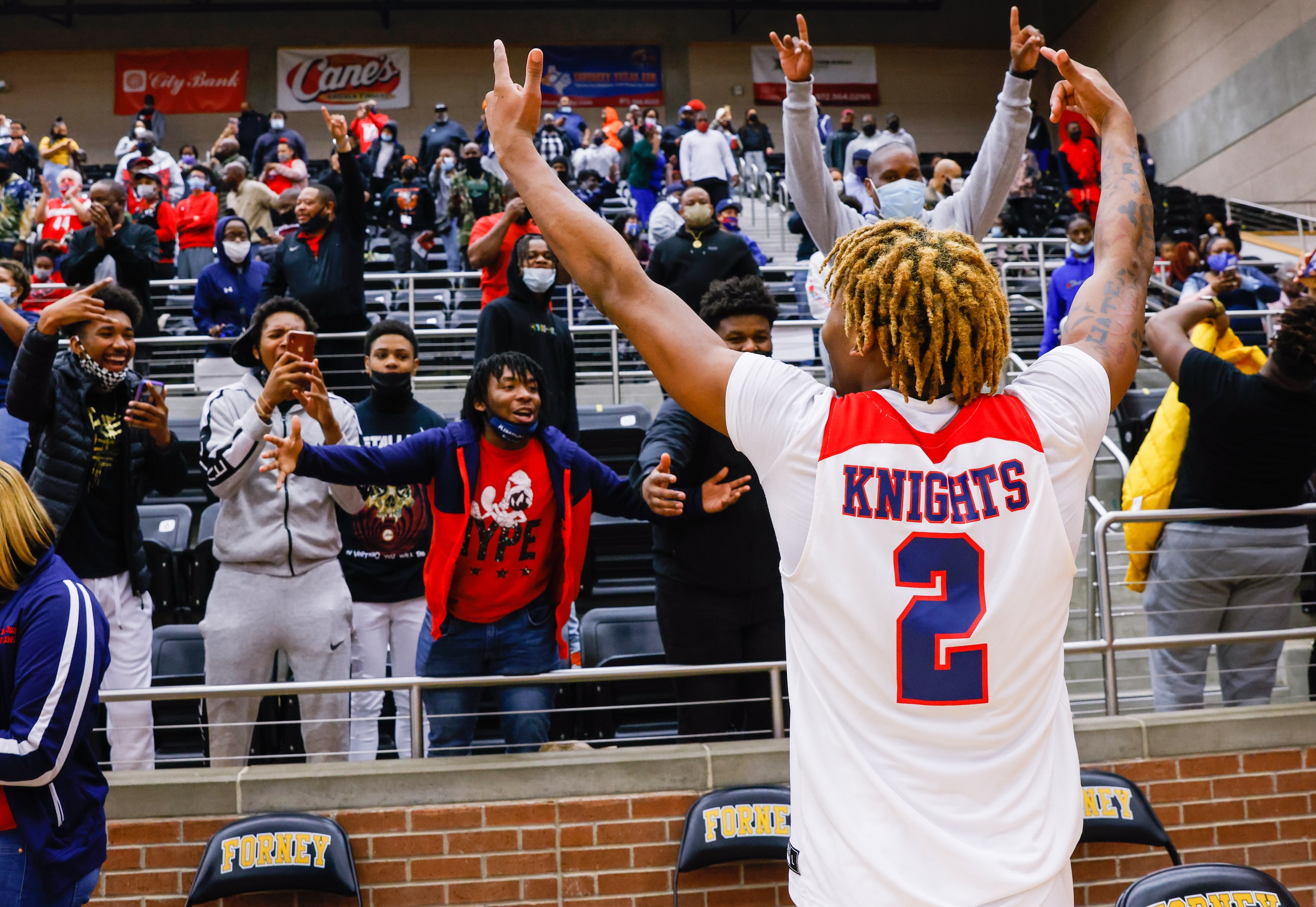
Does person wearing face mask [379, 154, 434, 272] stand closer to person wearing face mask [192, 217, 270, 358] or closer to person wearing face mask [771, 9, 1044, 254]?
person wearing face mask [192, 217, 270, 358]

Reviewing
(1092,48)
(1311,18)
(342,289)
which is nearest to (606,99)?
(1092,48)

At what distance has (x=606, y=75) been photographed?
76.6ft

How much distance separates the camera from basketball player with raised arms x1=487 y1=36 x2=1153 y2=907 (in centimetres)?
174

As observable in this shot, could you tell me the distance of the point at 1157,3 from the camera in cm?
2047

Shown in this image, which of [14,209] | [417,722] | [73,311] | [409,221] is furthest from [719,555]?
[14,209]

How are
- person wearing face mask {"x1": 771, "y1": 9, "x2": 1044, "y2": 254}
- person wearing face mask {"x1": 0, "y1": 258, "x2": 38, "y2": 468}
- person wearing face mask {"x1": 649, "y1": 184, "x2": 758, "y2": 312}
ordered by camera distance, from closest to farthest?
1. person wearing face mask {"x1": 771, "y1": 9, "x2": 1044, "y2": 254}
2. person wearing face mask {"x1": 0, "y1": 258, "x2": 38, "y2": 468}
3. person wearing face mask {"x1": 649, "y1": 184, "x2": 758, "y2": 312}

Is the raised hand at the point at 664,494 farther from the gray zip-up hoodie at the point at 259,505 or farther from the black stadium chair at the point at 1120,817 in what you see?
the black stadium chair at the point at 1120,817

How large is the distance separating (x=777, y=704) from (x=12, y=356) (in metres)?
4.16

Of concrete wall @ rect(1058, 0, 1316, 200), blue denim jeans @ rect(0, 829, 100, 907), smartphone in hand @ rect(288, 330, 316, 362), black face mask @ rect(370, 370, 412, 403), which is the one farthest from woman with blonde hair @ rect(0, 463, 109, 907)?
concrete wall @ rect(1058, 0, 1316, 200)

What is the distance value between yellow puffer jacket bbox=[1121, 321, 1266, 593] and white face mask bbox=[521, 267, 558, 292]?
2880mm

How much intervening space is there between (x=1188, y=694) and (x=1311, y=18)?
15091mm

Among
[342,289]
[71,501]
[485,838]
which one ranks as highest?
[342,289]

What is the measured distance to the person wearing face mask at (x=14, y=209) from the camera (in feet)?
39.5

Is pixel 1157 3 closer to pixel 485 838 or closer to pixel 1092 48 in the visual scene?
pixel 1092 48
